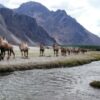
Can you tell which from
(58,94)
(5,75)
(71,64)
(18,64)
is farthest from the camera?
(71,64)

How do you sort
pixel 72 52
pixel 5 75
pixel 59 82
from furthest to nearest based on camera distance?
pixel 72 52 → pixel 5 75 → pixel 59 82

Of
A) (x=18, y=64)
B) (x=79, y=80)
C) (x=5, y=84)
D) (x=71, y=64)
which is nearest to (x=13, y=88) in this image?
(x=5, y=84)

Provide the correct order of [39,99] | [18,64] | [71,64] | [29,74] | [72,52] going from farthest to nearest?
[72,52] → [71,64] → [18,64] → [29,74] → [39,99]

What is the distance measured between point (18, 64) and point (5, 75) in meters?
7.19

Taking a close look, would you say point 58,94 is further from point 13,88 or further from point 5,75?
point 5,75

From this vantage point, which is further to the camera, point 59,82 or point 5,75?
point 5,75

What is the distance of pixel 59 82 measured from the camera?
34.6m

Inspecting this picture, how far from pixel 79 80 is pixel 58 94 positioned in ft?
31.8

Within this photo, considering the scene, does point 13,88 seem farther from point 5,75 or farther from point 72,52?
point 72,52

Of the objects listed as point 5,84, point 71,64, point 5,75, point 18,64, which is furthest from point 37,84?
point 71,64

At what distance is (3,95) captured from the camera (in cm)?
2620

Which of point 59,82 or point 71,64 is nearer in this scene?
point 59,82

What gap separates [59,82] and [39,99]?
9347 millimetres

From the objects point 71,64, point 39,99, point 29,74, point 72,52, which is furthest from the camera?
point 72,52
